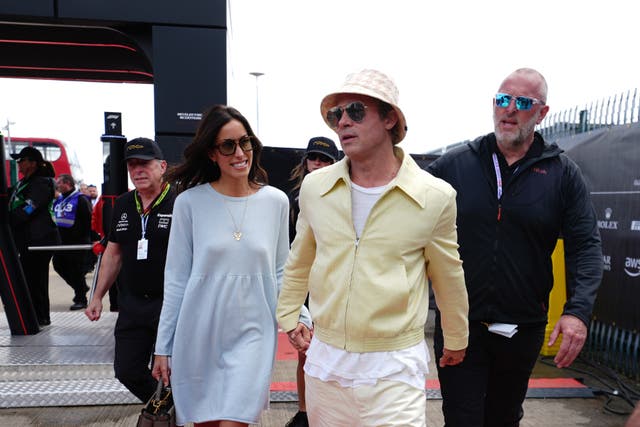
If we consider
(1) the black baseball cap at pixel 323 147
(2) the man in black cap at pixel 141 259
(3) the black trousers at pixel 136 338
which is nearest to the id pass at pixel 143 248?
(2) the man in black cap at pixel 141 259

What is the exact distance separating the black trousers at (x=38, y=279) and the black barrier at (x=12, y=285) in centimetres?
49

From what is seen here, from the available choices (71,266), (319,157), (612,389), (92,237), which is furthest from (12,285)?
(612,389)

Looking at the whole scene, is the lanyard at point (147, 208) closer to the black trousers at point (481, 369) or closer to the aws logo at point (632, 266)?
the black trousers at point (481, 369)

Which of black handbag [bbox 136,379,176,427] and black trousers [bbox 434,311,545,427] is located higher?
black trousers [bbox 434,311,545,427]

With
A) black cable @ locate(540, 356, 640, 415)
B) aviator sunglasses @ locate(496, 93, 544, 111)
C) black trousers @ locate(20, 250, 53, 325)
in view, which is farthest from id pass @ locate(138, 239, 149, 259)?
black trousers @ locate(20, 250, 53, 325)

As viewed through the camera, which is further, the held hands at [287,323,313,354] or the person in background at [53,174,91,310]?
the person in background at [53,174,91,310]

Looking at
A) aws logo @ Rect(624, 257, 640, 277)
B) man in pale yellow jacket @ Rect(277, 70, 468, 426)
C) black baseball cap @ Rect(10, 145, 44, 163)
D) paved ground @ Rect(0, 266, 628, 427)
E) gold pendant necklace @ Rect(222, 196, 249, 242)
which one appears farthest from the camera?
black baseball cap @ Rect(10, 145, 44, 163)

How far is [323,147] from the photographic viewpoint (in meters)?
4.53

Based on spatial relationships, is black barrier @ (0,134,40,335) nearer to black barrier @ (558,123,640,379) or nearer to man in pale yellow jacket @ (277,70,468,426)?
man in pale yellow jacket @ (277,70,468,426)

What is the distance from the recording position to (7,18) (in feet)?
15.7

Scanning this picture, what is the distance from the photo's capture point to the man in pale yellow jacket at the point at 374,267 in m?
1.95

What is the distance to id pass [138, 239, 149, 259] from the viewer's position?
10.7 feet

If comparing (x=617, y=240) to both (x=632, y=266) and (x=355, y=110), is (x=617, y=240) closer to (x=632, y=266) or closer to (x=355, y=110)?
(x=632, y=266)

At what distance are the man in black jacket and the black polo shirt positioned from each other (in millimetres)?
1715
